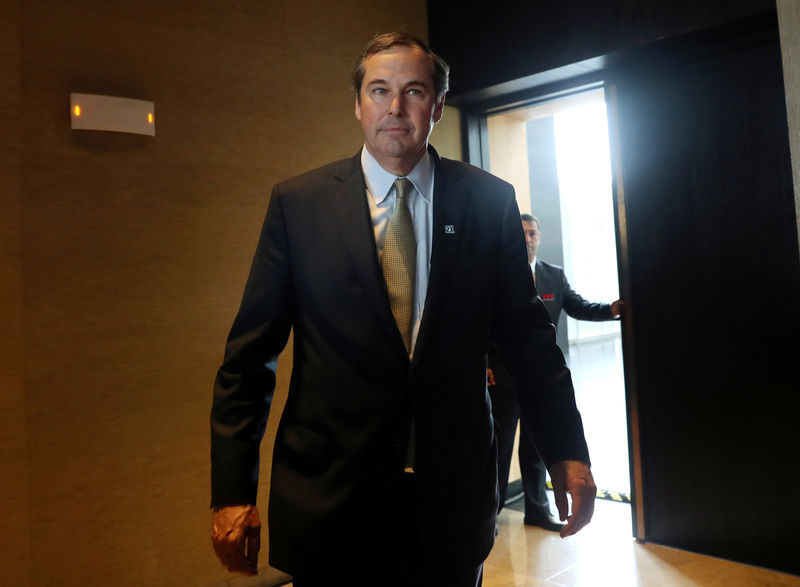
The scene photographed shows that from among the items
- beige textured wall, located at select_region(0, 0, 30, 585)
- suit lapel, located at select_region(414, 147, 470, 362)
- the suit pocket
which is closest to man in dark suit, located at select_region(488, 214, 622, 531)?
beige textured wall, located at select_region(0, 0, 30, 585)

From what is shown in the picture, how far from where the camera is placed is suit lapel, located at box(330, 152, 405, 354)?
132 centimetres

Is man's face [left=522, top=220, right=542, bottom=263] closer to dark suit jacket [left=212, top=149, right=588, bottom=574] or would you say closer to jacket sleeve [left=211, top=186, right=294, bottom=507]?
dark suit jacket [left=212, top=149, right=588, bottom=574]

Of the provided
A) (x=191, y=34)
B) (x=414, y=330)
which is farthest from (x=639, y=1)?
(x=414, y=330)

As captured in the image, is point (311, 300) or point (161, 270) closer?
point (311, 300)

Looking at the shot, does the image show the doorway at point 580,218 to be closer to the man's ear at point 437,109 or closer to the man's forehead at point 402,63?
the man's ear at point 437,109

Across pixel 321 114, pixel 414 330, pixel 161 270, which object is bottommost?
pixel 414 330

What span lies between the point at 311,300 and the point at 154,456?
176 centimetres

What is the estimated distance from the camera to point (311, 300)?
1.38m

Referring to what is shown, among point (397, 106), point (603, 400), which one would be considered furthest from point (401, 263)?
point (603, 400)

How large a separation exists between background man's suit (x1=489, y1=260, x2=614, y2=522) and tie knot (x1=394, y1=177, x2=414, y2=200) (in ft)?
7.99

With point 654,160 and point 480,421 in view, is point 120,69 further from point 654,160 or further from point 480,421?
point 654,160

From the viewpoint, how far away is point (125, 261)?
2723 millimetres

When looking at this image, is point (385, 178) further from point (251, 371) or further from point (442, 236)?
point (251, 371)

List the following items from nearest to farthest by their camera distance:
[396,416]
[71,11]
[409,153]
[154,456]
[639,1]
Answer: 1. [396,416]
2. [409,153]
3. [71,11]
4. [154,456]
5. [639,1]
